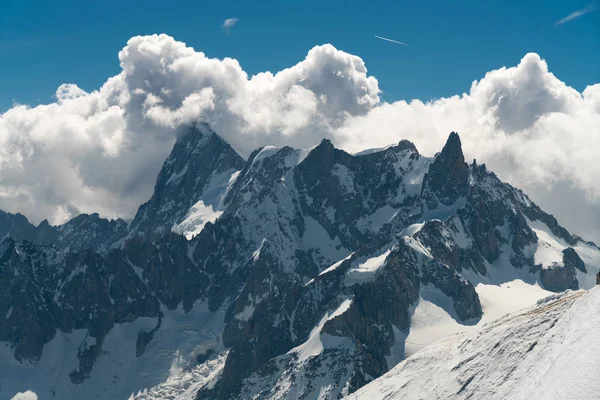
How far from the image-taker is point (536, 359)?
16525cm

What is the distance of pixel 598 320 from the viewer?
15062 centimetres

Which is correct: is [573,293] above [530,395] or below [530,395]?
above

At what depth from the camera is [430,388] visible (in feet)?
651

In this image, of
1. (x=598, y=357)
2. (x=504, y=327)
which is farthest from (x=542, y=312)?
(x=598, y=357)

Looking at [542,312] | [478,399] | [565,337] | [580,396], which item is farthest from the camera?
[542,312]

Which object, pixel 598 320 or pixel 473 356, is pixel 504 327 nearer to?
pixel 473 356

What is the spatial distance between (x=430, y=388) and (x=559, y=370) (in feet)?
177

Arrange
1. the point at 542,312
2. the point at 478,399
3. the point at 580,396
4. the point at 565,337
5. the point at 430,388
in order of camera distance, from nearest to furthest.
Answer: the point at 580,396, the point at 565,337, the point at 478,399, the point at 542,312, the point at 430,388

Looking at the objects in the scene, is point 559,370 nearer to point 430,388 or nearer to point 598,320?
point 598,320

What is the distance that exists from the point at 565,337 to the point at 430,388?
1813 inches

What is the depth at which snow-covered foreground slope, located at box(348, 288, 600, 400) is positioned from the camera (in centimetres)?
14100

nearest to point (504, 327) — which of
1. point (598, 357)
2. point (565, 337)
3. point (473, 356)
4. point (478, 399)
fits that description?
point (473, 356)

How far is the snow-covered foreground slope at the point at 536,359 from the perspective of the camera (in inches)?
5551

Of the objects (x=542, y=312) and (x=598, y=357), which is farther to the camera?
(x=542, y=312)
